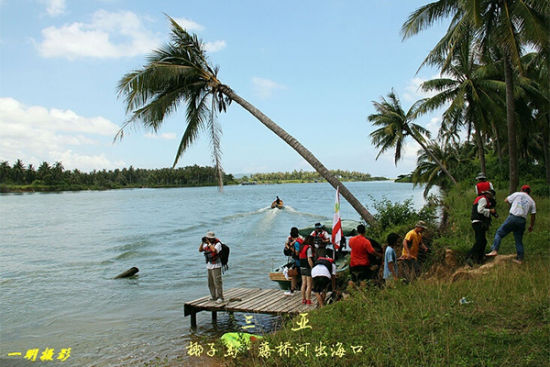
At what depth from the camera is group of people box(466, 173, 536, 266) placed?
31.0ft

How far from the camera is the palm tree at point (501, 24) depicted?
1303 centimetres

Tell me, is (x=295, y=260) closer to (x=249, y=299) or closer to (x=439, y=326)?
(x=249, y=299)

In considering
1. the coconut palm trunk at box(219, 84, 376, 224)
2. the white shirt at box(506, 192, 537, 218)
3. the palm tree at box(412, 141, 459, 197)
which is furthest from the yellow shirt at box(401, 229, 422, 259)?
the palm tree at box(412, 141, 459, 197)

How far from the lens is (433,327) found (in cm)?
636

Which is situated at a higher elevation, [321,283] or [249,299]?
[321,283]

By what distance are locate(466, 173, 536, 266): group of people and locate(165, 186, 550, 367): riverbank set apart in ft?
2.61

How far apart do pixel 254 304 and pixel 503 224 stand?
6414 mm

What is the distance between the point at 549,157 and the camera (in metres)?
27.2

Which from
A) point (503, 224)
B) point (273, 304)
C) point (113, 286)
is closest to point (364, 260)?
point (273, 304)

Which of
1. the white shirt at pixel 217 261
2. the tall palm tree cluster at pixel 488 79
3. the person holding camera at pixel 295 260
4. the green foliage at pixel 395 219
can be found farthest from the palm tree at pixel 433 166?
the white shirt at pixel 217 261

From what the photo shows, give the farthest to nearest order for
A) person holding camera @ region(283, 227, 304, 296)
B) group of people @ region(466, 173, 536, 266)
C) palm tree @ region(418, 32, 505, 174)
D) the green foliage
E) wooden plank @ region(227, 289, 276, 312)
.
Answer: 1. palm tree @ region(418, 32, 505, 174)
2. the green foliage
3. person holding camera @ region(283, 227, 304, 296)
4. wooden plank @ region(227, 289, 276, 312)
5. group of people @ region(466, 173, 536, 266)

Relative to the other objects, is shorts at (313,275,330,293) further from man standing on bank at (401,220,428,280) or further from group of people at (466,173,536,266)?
group of people at (466,173,536,266)

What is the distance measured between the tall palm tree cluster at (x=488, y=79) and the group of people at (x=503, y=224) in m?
5.06

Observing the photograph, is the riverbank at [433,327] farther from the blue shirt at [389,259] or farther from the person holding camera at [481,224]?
the person holding camera at [481,224]
